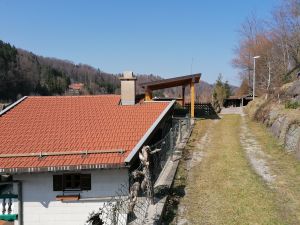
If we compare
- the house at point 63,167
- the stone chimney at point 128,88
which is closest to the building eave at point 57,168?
the house at point 63,167

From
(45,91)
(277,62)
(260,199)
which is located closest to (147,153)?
(260,199)

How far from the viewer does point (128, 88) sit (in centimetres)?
1697

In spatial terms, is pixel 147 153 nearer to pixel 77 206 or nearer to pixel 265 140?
pixel 77 206

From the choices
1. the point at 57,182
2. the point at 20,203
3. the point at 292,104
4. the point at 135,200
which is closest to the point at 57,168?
the point at 57,182

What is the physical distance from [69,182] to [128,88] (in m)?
6.02

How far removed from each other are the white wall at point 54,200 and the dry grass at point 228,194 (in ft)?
8.75

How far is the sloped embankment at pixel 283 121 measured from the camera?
1669cm

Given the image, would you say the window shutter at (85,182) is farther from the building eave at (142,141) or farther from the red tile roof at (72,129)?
the building eave at (142,141)

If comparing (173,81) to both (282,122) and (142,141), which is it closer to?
(282,122)

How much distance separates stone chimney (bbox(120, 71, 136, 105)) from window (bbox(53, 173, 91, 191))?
5140 millimetres

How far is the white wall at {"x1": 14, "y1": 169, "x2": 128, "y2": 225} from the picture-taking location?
484 inches

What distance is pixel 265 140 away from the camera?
67.7 feet

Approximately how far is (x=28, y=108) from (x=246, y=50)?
4341 cm

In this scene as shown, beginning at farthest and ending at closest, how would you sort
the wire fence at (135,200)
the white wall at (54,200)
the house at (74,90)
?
the house at (74,90) < the white wall at (54,200) < the wire fence at (135,200)
